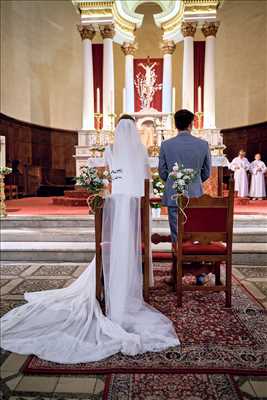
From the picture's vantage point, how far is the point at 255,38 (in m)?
11.0

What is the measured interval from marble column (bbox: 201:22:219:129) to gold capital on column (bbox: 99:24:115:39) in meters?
2.71

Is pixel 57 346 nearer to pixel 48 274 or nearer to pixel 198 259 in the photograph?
pixel 198 259

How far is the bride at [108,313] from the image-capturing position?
2203mm

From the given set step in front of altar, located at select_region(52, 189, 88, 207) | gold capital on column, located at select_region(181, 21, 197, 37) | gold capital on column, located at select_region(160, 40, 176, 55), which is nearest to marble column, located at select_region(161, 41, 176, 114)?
gold capital on column, located at select_region(160, 40, 176, 55)

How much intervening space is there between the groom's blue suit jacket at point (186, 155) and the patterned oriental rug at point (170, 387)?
159cm

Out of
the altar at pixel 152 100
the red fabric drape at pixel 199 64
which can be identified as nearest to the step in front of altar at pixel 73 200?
the altar at pixel 152 100

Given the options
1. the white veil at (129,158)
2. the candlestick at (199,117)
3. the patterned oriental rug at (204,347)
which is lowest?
the patterned oriental rug at (204,347)

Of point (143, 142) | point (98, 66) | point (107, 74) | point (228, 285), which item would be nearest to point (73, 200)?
point (143, 142)

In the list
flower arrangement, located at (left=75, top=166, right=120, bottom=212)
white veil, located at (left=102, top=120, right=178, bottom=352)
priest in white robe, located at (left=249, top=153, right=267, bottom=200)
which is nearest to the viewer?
white veil, located at (left=102, top=120, right=178, bottom=352)

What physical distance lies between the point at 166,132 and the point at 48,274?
660 centimetres

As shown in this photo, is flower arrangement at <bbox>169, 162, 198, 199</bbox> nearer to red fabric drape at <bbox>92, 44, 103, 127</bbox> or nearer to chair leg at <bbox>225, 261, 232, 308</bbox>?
chair leg at <bbox>225, 261, 232, 308</bbox>

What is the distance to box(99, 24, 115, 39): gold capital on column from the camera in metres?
9.62

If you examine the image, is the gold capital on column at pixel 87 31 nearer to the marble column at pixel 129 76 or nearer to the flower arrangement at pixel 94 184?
the marble column at pixel 129 76

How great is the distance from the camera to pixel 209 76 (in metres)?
9.72
